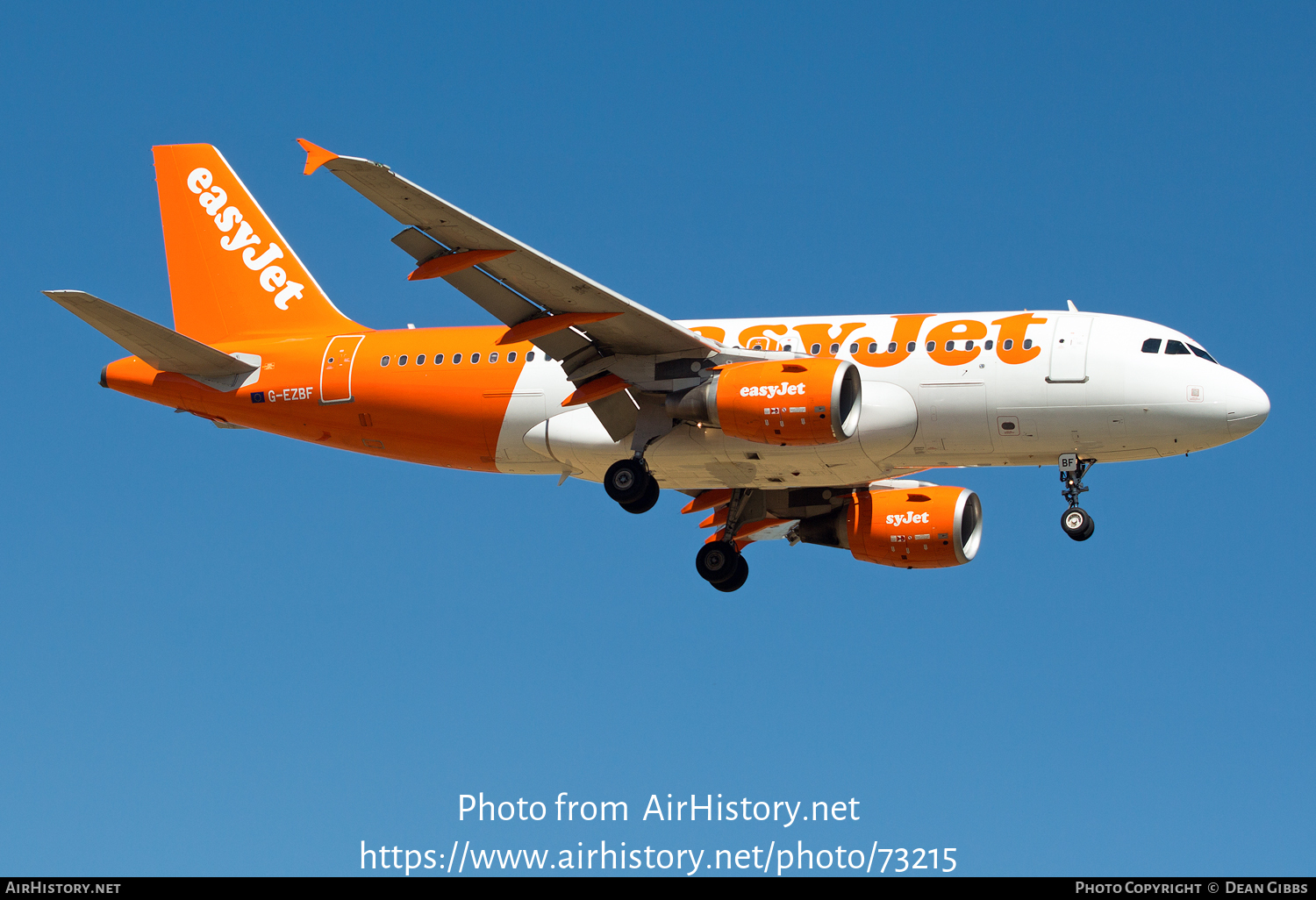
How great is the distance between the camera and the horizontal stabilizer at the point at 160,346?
34.8 metres

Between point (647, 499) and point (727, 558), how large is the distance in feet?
14.4

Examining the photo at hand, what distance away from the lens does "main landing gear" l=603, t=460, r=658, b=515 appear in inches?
1326

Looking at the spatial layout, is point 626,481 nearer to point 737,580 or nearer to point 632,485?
point 632,485

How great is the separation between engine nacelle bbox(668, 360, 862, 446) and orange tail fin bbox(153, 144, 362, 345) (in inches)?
427

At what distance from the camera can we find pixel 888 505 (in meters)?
38.0

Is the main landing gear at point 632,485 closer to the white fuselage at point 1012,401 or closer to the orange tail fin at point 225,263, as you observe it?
the white fuselage at point 1012,401

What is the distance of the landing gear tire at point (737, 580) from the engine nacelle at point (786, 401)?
20.0 ft

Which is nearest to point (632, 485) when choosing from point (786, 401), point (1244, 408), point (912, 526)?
point (786, 401)

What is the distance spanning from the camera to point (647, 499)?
3384cm

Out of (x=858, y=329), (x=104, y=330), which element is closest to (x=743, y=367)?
(x=858, y=329)

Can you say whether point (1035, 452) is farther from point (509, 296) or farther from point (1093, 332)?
point (509, 296)

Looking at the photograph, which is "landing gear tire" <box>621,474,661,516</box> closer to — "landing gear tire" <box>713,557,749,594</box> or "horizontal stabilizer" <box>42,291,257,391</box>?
"landing gear tire" <box>713,557,749,594</box>

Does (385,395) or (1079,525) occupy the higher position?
(385,395)

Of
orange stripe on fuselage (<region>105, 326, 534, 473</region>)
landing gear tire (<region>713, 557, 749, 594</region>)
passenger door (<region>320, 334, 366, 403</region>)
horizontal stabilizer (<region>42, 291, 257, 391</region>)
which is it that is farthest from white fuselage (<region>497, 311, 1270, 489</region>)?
horizontal stabilizer (<region>42, 291, 257, 391</region>)
